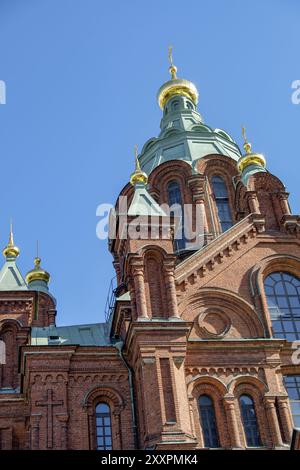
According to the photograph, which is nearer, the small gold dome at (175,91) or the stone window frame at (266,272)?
the stone window frame at (266,272)

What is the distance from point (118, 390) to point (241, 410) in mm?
3647

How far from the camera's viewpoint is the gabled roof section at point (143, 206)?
25562mm

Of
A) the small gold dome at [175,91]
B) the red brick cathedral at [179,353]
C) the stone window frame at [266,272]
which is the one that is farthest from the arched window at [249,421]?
the small gold dome at [175,91]

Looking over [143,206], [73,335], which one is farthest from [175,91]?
[73,335]

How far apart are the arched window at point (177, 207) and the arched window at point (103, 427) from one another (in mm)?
10760

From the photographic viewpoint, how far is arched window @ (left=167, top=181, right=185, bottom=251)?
108 feet

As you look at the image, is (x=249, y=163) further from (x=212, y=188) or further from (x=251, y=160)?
(x=212, y=188)

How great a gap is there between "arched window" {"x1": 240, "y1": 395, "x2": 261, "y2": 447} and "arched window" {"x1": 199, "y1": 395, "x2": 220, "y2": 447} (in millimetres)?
862

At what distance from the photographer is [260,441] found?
22016 mm

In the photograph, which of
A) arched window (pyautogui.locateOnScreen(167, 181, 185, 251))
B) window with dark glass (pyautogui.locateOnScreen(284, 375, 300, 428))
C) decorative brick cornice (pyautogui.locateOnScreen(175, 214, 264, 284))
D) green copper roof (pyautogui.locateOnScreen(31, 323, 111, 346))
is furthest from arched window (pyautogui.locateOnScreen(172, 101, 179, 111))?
window with dark glass (pyautogui.locateOnScreen(284, 375, 300, 428))

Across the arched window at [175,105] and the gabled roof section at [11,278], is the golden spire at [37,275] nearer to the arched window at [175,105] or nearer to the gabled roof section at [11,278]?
the gabled roof section at [11,278]
